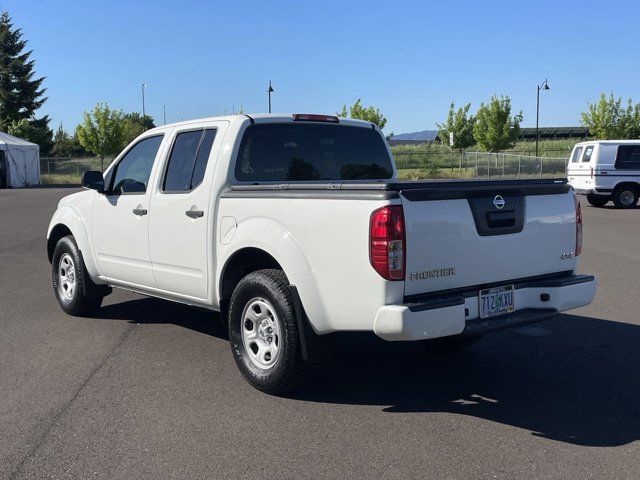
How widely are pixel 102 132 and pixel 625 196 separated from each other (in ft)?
162

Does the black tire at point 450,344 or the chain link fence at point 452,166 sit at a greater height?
the chain link fence at point 452,166

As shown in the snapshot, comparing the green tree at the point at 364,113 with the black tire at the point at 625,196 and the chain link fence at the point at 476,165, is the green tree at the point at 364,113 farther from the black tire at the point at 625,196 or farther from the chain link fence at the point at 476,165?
the black tire at the point at 625,196

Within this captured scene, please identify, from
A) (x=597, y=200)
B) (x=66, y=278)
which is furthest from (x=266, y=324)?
(x=597, y=200)

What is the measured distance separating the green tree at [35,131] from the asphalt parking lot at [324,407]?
6126 centimetres

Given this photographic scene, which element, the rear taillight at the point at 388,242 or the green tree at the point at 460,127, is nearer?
the rear taillight at the point at 388,242

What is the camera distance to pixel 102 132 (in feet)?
197

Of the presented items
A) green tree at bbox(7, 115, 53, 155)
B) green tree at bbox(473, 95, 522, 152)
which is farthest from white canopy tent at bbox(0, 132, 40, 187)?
green tree at bbox(473, 95, 522, 152)

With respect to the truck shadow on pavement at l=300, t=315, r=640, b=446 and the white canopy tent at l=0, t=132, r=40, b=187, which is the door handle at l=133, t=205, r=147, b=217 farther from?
the white canopy tent at l=0, t=132, r=40, b=187

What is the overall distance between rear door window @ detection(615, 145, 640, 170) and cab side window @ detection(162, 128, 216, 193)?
18.4m

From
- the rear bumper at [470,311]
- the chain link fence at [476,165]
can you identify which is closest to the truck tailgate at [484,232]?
the rear bumper at [470,311]

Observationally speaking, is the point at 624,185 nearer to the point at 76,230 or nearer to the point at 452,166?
the point at 76,230

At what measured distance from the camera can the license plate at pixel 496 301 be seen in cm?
443

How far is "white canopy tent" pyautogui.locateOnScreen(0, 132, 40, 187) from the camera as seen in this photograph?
4266 centimetres

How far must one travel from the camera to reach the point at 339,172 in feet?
19.7
